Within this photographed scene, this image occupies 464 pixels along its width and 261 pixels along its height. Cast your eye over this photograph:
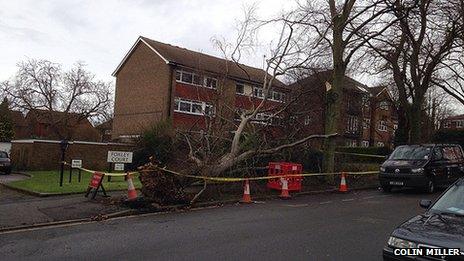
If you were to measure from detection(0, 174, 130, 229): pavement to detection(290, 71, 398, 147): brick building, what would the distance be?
378 inches

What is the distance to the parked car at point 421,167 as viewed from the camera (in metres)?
16.3

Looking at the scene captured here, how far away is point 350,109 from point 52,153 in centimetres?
3467

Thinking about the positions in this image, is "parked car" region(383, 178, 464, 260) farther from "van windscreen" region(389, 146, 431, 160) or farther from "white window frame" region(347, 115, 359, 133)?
"white window frame" region(347, 115, 359, 133)

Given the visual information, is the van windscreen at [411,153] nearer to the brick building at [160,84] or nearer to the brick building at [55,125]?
the brick building at [160,84]

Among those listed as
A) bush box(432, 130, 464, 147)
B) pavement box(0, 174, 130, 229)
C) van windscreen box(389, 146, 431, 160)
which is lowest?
pavement box(0, 174, 130, 229)

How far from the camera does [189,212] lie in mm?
11961

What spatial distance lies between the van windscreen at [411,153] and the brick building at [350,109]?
3381mm

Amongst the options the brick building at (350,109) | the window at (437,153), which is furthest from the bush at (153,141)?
the window at (437,153)

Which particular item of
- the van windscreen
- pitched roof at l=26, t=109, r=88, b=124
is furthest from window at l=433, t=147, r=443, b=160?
pitched roof at l=26, t=109, r=88, b=124

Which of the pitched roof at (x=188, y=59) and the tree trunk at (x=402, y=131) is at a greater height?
the pitched roof at (x=188, y=59)

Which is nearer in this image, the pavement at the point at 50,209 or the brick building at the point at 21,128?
the pavement at the point at 50,209

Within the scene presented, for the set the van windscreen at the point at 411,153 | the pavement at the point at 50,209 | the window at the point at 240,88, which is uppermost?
the window at the point at 240,88

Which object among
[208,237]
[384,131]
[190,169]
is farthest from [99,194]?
[384,131]

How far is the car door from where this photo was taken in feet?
54.8
